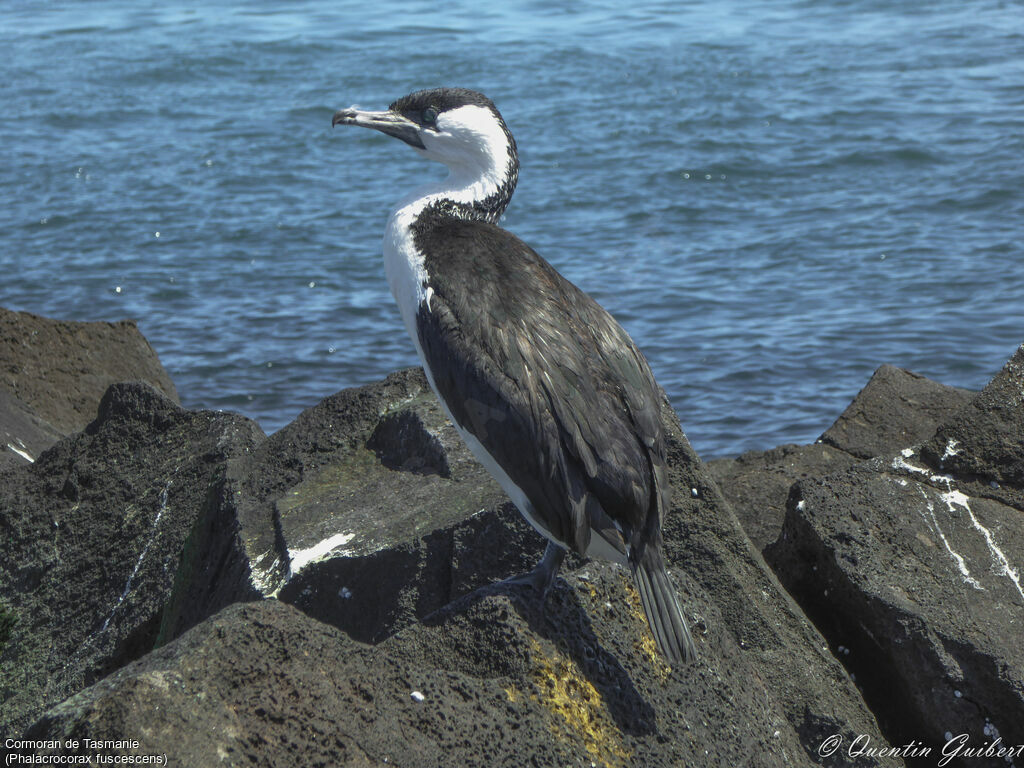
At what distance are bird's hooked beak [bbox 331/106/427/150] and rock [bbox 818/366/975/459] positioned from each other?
2.50m

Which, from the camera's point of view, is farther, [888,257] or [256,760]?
[888,257]

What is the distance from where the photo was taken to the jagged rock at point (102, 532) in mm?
4285

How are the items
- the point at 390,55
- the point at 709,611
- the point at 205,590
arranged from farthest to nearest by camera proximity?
1. the point at 390,55
2. the point at 205,590
3. the point at 709,611

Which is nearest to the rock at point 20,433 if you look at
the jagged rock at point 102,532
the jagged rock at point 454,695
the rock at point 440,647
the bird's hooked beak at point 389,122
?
the jagged rock at point 102,532

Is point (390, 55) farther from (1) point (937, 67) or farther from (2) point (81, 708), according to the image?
(2) point (81, 708)

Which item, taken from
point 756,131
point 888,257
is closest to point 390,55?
point 756,131

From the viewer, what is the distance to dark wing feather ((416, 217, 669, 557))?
369cm

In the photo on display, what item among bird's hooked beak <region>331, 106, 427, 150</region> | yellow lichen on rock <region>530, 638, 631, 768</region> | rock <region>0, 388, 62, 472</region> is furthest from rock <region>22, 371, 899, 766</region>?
rock <region>0, 388, 62, 472</region>

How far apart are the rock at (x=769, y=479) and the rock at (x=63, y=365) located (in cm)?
331

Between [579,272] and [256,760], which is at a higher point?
[256,760]

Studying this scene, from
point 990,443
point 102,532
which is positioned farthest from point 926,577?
point 102,532

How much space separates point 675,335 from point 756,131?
6246 mm

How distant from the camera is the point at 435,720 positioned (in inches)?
116

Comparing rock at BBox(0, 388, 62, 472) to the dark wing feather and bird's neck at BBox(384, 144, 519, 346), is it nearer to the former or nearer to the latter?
bird's neck at BBox(384, 144, 519, 346)
